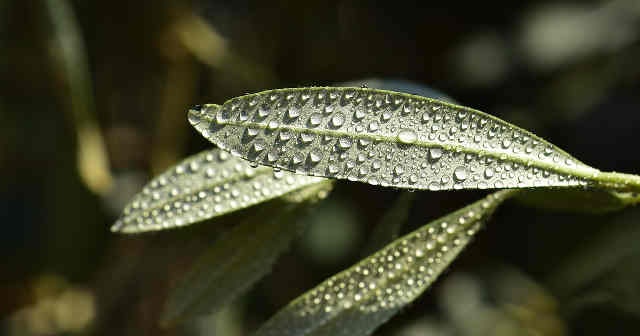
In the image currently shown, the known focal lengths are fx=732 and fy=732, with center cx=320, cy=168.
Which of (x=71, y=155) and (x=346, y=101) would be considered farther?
(x=71, y=155)

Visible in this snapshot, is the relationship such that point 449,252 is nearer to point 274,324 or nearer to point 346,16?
point 274,324

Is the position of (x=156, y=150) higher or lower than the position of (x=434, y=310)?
higher

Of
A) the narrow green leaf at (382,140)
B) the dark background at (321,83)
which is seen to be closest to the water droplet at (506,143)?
the narrow green leaf at (382,140)

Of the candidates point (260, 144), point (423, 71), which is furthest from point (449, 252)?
point (423, 71)

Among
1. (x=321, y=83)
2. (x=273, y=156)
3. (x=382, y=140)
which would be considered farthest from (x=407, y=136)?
(x=321, y=83)

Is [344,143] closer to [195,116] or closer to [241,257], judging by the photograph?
[195,116]

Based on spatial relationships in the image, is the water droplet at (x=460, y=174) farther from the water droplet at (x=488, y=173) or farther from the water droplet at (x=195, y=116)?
the water droplet at (x=195, y=116)

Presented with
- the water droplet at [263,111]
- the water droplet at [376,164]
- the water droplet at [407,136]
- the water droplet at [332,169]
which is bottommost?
the water droplet at [376,164]

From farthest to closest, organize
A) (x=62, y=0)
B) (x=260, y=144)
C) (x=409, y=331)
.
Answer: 1. (x=409, y=331)
2. (x=62, y=0)
3. (x=260, y=144)
